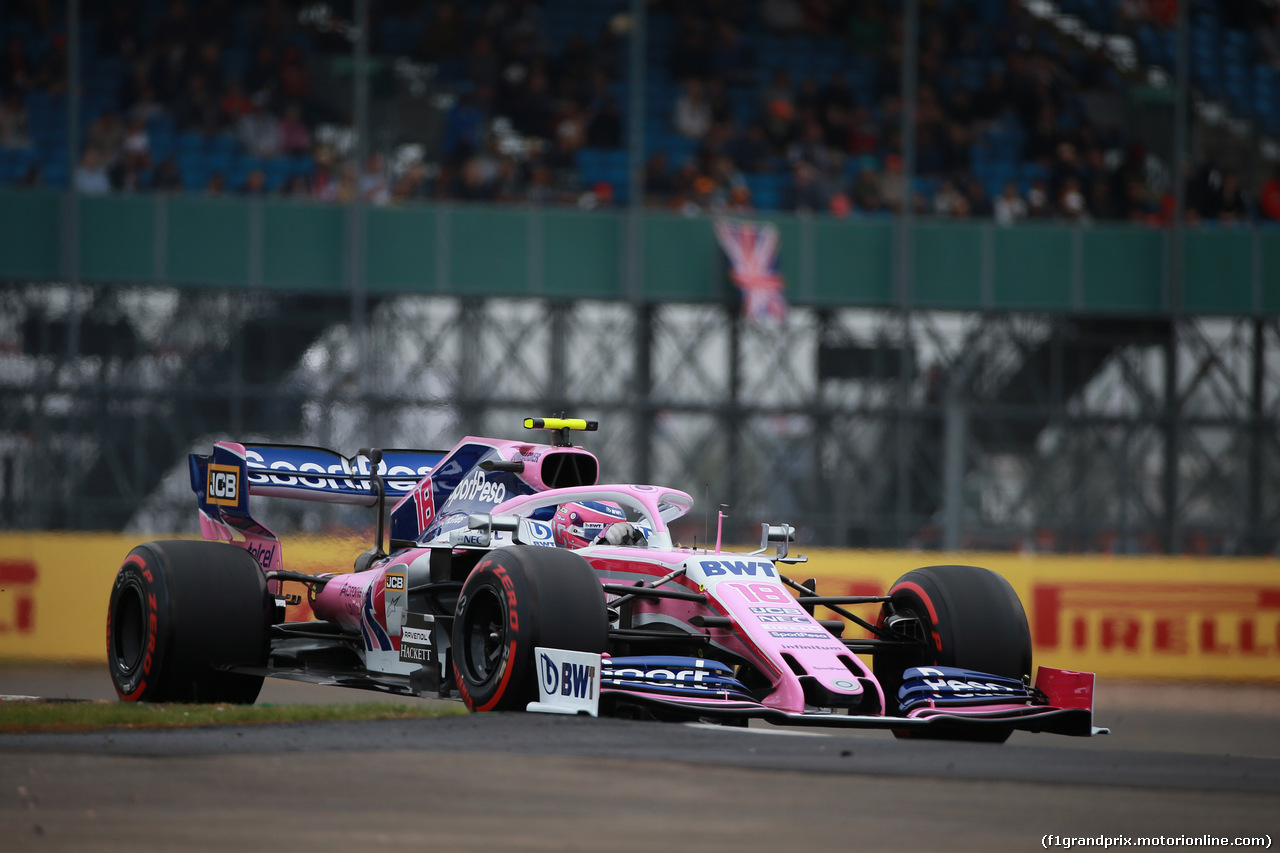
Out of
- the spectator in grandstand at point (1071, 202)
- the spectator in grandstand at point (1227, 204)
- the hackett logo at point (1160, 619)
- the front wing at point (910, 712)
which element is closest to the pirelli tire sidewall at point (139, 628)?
the front wing at point (910, 712)

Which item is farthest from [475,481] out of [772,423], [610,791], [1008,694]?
[772,423]

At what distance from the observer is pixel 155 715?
958 centimetres

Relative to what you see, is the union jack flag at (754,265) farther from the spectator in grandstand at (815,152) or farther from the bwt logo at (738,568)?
the bwt logo at (738,568)

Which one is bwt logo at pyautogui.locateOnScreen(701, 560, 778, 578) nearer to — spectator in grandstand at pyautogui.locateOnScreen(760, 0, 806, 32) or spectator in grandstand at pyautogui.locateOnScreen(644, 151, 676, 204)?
spectator in grandstand at pyautogui.locateOnScreen(644, 151, 676, 204)

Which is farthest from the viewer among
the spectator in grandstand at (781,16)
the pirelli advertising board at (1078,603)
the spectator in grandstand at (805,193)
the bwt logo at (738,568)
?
the spectator in grandstand at (781,16)

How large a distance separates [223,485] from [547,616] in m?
4.05

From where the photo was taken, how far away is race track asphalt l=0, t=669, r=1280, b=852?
5.96 m

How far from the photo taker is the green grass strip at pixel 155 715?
9180 millimetres

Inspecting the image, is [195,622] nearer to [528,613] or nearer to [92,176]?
[528,613]

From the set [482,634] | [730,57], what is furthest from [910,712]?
[730,57]

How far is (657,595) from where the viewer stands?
30.2 feet

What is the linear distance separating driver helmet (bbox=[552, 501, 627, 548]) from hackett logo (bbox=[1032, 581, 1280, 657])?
25.7ft

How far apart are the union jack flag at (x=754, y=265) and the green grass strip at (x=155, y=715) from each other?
1526 cm

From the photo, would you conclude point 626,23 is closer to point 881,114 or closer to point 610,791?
point 881,114
